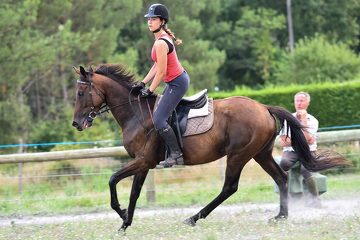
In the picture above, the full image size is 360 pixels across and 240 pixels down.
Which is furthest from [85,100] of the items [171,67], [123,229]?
[123,229]

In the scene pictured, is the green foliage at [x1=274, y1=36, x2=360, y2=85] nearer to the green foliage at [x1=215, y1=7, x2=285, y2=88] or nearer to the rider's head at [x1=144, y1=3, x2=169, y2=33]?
the green foliage at [x1=215, y1=7, x2=285, y2=88]

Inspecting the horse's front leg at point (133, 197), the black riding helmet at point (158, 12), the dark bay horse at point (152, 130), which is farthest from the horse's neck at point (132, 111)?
the black riding helmet at point (158, 12)

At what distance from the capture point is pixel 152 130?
31.1 feet

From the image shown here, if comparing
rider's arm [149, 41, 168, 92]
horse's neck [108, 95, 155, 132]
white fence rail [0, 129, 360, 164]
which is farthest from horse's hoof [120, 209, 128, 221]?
white fence rail [0, 129, 360, 164]

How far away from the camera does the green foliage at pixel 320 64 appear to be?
3622cm

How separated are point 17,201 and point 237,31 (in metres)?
39.6

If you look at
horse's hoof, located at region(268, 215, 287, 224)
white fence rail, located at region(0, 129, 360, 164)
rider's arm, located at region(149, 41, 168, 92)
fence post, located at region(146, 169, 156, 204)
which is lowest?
fence post, located at region(146, 169, 156, 204)

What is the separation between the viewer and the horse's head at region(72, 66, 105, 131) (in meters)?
9.52

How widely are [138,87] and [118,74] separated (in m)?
0.39

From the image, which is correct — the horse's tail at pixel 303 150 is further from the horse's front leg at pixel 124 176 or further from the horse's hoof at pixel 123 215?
the horse's hoof at pixel 123 215

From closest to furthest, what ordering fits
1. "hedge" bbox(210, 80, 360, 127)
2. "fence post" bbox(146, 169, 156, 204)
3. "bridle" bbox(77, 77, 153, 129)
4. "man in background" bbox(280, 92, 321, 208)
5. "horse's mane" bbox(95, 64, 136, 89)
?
"bridle" bbox(77, 77, 153, 129) → "horse's mane" bbox(95, 64, 136, 89) → "man in background" bbox(280, 92, 321, 208) → "fence post" bbox(146, 169, 156, 204) → "hedge" bbox(210, 80, 360, 127)

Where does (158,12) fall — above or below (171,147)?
above

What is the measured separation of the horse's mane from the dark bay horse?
0.04 ft

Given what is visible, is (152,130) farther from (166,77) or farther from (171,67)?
(171,67)
